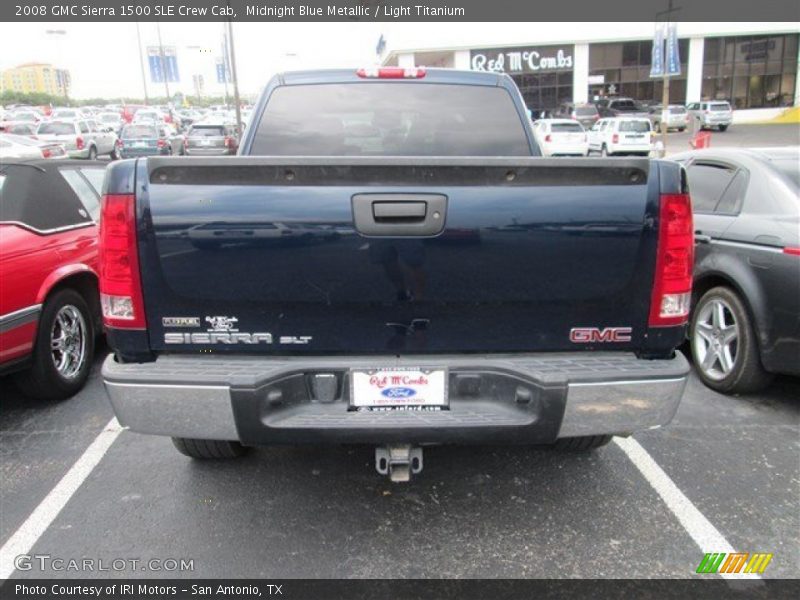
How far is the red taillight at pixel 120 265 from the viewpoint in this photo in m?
2.45

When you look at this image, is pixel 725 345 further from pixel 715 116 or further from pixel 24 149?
pixel 715 116

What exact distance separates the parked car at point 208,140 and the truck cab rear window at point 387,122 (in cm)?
2238

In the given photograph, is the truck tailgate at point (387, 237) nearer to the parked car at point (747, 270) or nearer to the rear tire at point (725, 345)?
the parked car at point (747, 270)

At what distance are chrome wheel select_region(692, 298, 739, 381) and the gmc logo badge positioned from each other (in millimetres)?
2209

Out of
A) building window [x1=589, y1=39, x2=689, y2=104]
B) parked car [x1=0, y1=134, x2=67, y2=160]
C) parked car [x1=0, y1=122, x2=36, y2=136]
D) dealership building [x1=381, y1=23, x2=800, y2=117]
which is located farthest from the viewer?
building window [x1=589, y1=39, x2=689, y2=104]

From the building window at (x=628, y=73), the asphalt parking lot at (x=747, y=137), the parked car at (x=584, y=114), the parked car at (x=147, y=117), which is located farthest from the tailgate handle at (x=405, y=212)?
the building window at (x=628, y=73)

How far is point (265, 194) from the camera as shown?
8.00 feet

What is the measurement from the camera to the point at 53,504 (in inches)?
127

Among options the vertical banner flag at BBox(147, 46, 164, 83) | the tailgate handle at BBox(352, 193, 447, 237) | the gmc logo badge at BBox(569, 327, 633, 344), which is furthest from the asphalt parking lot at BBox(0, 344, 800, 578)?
the vertical banner flag at BBox(147, 46, 164, 83)

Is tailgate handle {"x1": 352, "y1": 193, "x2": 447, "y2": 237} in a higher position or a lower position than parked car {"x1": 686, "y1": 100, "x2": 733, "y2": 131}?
lower

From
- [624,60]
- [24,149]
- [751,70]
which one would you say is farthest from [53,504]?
[751,70]

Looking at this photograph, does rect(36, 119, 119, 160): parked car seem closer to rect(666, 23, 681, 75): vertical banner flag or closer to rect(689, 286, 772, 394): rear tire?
rect(666, 23, 681, 75): vertical banner flag

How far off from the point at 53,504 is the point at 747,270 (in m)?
4.36

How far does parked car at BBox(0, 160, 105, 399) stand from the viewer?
4.00 m
